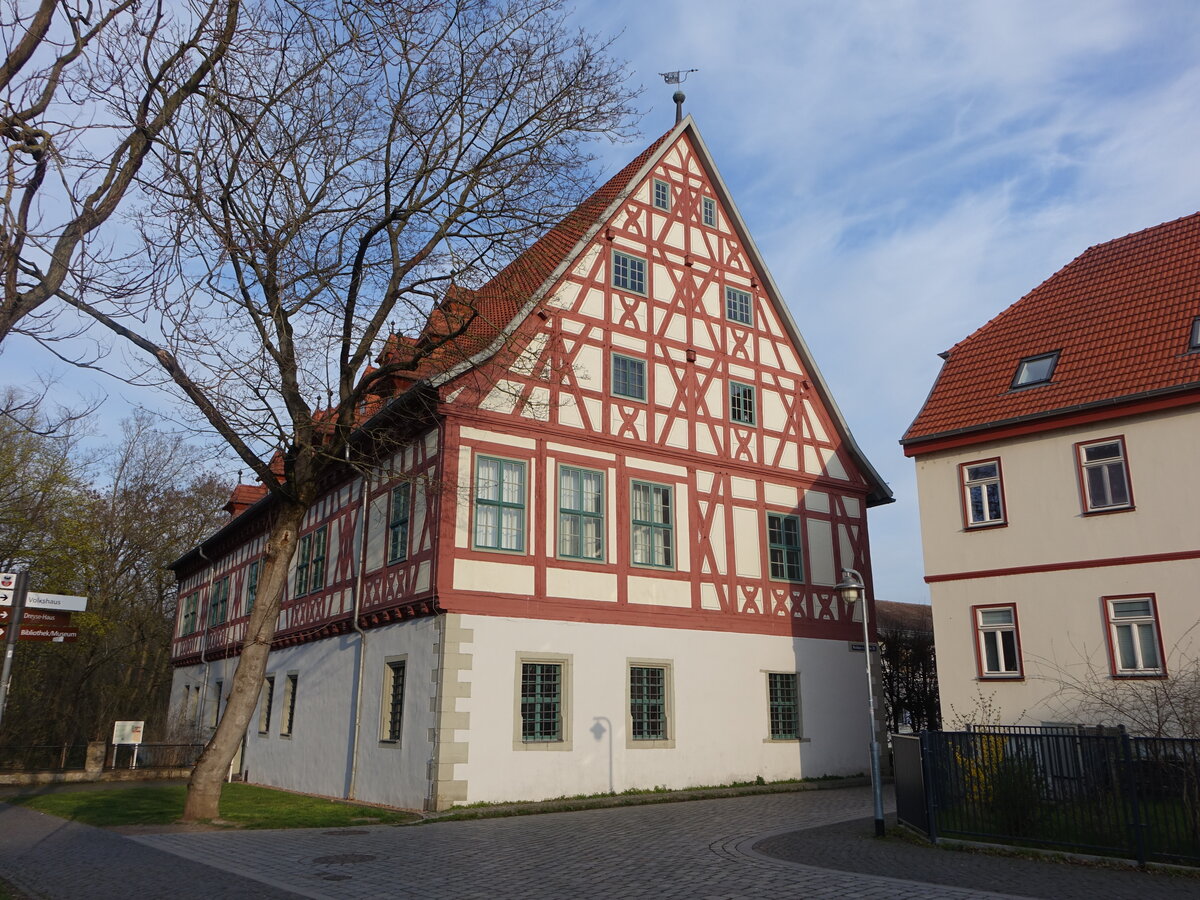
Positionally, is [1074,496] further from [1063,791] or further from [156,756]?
[156,756]

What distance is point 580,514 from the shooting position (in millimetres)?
18828

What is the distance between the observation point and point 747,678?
66.9 feet

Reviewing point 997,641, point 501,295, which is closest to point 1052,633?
point 997,641

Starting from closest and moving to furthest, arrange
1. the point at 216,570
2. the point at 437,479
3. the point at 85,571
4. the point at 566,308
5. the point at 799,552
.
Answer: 1. the point at 437,479
2. the point at 566,308
3. the point at 799,552
4. the point at 216,570
5. the point at 85,571

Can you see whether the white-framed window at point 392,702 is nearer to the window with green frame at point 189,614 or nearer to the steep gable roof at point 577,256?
the steep gable roof at point 577,256

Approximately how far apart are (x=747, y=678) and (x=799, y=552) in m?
3.40

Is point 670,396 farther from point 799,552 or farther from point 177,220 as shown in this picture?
point 177,220

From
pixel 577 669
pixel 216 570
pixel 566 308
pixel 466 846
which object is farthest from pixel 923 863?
pixel 216 570

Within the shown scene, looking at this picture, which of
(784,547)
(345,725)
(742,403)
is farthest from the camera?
(742,403)

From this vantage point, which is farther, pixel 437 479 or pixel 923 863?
pixel 437 479

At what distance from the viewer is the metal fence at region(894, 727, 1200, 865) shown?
9.73 metres

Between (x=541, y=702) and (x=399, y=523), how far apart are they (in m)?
4.45

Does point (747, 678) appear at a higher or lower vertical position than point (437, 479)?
lower

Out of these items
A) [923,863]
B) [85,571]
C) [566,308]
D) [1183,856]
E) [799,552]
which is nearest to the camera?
[1183,856]
